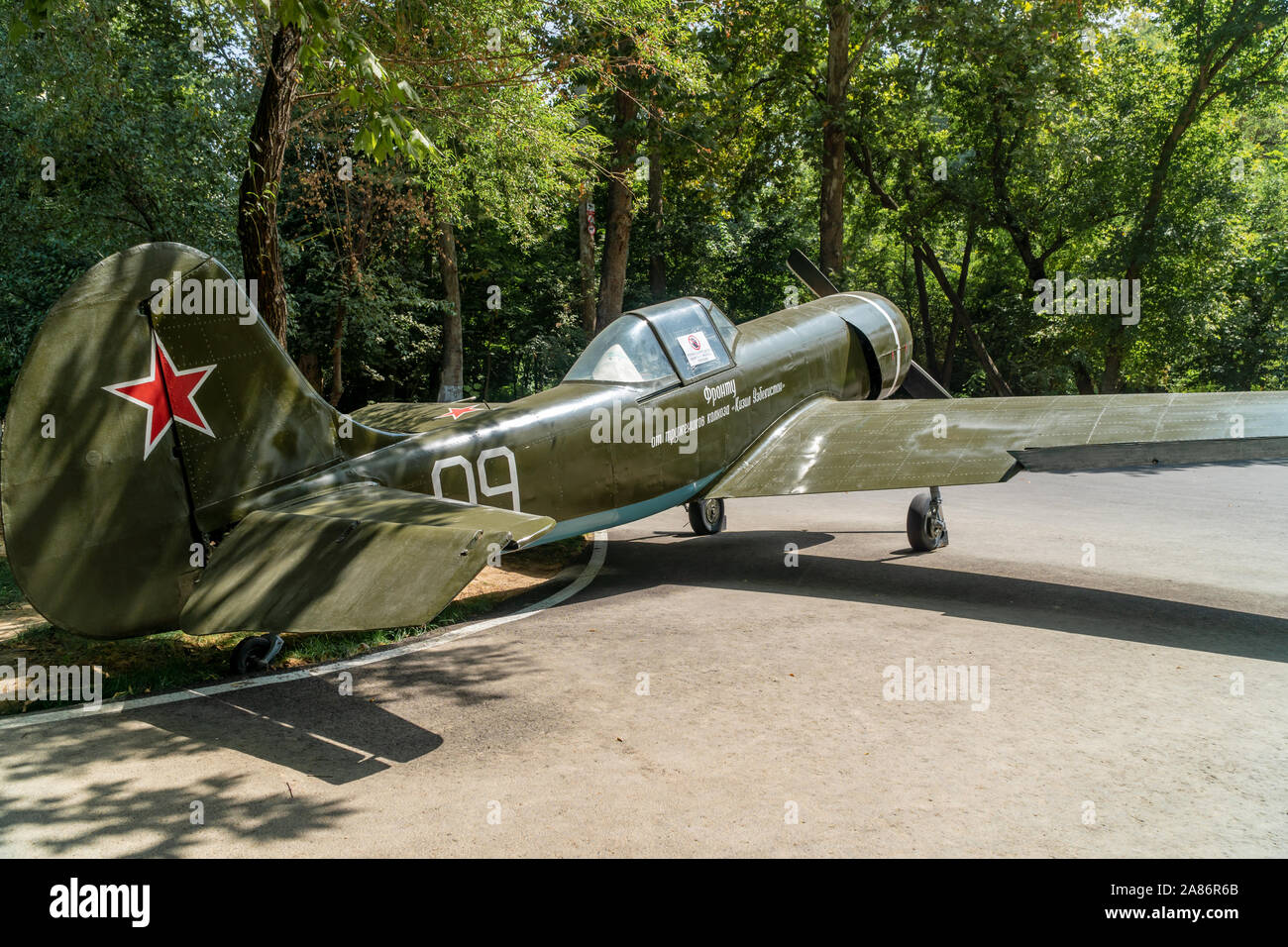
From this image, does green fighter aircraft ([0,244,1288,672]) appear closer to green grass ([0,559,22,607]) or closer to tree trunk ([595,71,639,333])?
green grass ([0,559,22,607])

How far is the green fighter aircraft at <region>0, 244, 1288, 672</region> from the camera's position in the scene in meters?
5.12

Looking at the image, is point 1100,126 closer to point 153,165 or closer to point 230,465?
point 153,165

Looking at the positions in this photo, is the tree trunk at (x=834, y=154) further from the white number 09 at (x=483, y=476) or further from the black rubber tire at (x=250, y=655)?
the black rubber tire at (x=250, y=655)

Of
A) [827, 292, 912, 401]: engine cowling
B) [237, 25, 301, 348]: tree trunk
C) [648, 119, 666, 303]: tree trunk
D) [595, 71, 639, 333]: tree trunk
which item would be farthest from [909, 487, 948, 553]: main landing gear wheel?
[648, 119, 666, 303]: tree trunk

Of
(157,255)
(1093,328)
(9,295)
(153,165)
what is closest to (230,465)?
(157,255)

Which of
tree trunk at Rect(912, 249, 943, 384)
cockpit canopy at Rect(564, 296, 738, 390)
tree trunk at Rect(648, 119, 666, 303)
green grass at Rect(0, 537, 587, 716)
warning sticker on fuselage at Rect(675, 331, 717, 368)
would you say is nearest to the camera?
green grass at Rect(0, 537, 587, 716)

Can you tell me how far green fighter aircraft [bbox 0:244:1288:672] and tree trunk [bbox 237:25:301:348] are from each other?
7.32 feet

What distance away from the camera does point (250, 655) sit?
6.60 m

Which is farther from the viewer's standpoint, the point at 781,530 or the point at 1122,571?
the point at 781,530

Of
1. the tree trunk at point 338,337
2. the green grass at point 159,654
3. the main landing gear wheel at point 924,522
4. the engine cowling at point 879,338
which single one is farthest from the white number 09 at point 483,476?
the tree trunk at point 338,337

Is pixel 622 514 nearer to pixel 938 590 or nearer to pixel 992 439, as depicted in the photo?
pixel 938 590

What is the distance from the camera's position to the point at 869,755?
505 centimetres

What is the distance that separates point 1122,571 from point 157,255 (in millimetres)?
9691

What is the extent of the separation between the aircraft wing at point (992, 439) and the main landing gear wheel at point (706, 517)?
1.77 metres
